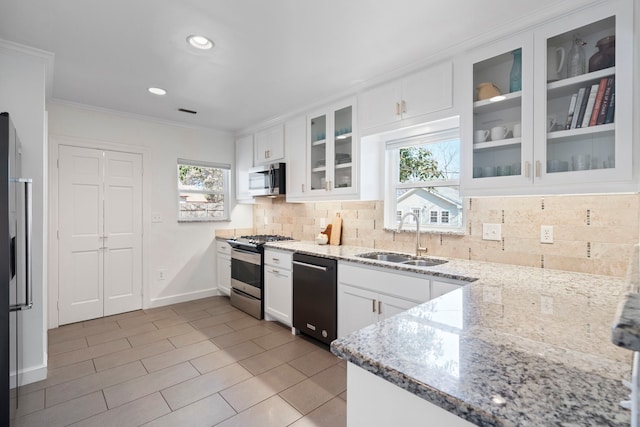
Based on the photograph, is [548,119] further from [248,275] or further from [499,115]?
[248,275]

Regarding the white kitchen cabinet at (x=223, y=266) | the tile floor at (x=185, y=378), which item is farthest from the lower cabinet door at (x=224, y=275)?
the tile floor at (x=185, y=378)

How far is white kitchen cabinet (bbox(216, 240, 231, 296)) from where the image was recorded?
4.32 m

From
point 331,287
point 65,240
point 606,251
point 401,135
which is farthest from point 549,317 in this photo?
point 65,240

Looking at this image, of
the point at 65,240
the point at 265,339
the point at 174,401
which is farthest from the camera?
the point at 65,240

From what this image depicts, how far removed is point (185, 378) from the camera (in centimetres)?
237

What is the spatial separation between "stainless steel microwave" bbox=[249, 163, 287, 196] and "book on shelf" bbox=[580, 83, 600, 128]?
9.09 ft

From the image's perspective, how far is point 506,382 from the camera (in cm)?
70

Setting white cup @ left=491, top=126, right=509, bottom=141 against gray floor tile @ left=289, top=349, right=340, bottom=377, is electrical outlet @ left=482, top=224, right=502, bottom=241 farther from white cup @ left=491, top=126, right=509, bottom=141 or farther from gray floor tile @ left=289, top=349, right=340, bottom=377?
gray floor tile @ left=289, top=349, right=340, bottom=377

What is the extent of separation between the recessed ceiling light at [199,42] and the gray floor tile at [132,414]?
242 centimetres

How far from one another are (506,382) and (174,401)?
2.13m

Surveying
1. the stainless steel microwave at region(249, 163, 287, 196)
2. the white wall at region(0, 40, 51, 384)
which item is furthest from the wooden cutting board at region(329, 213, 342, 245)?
the white wall at region(0, 40, 51, 384)

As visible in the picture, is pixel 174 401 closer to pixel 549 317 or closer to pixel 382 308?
pixel 382 308

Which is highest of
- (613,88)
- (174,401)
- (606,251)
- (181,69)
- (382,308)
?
(181,69)

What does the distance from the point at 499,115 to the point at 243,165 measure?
11.1 feet
